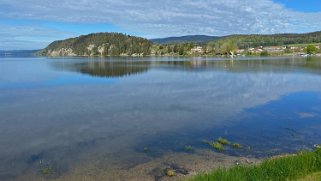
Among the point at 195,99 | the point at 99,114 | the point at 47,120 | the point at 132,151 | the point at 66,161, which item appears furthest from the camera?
the point at 195,99

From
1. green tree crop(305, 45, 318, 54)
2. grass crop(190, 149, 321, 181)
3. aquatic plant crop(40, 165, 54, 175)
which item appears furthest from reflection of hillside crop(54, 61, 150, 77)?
green tree crop(305, 45, 318, 54)

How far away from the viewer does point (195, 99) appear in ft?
96.2

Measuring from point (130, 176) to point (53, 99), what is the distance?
19.1 metres

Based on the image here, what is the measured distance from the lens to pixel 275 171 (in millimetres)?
10391

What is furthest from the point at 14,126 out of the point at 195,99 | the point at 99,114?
the point at 195,99

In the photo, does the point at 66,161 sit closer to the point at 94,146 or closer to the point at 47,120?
the point at 94,146

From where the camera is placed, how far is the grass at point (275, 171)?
32.6 feet

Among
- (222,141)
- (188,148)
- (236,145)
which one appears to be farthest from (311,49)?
(188,148)

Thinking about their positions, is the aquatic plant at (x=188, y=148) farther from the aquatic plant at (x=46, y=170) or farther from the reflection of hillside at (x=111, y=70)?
the reflection of hillside at (x=111, y=70)

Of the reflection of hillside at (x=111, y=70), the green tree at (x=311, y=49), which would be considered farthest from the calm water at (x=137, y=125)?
the green tree at (x=311, y=49)

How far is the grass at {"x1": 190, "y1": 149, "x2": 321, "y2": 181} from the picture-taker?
995 centimetres

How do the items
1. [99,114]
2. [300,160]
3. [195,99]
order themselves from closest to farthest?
[300,160] → [99,114] → [195,99]

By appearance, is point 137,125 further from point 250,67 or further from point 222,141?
point 250,67

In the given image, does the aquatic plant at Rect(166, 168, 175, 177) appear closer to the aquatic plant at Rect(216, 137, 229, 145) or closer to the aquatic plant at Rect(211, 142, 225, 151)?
the aquatic plant at Rect(211, 142, 225, 151)
